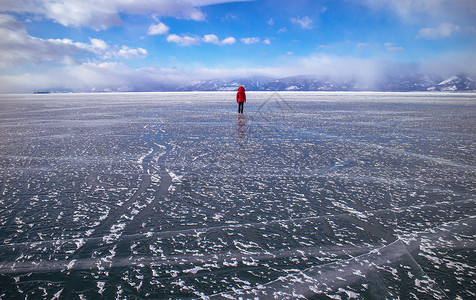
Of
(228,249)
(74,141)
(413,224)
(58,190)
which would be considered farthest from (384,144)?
(74,141)

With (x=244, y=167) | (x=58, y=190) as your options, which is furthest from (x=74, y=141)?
(x=244, y=167)

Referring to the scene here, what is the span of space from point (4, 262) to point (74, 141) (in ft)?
22.5

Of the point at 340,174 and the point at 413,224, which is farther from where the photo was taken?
the point at 340,174

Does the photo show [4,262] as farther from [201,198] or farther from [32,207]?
[201,198]

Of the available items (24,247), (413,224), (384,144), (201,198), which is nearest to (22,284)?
(24,247)

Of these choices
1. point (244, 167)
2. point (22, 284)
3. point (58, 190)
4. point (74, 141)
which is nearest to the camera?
point (22, 284)

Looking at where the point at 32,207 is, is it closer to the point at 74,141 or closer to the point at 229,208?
the point at 229,208

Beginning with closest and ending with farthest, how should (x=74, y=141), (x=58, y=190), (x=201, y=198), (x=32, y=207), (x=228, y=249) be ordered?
(x=228, y=249), (x=32, y=207), (x=201, y=198), (x=58, y=190), (x=74, y=141)

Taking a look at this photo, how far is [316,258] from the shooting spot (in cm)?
263

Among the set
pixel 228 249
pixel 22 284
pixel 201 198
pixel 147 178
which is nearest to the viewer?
pixel 22 284

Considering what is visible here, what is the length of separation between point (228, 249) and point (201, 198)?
1425mm

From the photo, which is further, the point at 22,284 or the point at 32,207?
the point at 32,207

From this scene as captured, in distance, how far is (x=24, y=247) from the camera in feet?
9.27

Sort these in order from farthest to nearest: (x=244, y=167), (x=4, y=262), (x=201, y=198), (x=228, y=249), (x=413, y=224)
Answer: (x=244, y=167) → (x=201, y=198) → (x=413, y=224) → (x=228, y=249) → (x=4, y=262)
